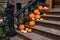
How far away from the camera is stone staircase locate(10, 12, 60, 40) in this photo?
11.4 feet

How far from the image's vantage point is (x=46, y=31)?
11.9 feet

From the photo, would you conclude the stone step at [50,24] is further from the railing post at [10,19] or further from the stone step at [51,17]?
the railing post at [10,19]

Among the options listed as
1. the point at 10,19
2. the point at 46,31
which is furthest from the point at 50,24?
the point at 10,19

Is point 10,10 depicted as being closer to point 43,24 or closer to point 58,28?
point 43,24

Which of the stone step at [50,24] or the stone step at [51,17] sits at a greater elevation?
the stone step at [51,17]

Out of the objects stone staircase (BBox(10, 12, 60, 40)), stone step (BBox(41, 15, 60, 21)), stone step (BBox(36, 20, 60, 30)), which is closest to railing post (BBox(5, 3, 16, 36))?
stone staircase (BBox(10, 12, 60, 40))

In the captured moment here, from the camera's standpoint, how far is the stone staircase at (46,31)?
347cm

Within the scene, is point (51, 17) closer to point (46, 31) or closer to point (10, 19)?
point (46, 31)

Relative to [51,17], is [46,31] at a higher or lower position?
lower

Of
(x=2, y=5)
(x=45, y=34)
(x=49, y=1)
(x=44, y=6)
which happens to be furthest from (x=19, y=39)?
(x=2, y=5)

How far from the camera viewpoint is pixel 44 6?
512 cm

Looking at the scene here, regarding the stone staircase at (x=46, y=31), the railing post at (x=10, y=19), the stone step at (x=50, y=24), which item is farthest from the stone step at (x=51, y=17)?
the railing post at (x=10, y=19)

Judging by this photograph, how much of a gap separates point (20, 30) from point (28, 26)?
0.31 metres

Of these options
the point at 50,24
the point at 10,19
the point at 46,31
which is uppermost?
the point at 10,19
